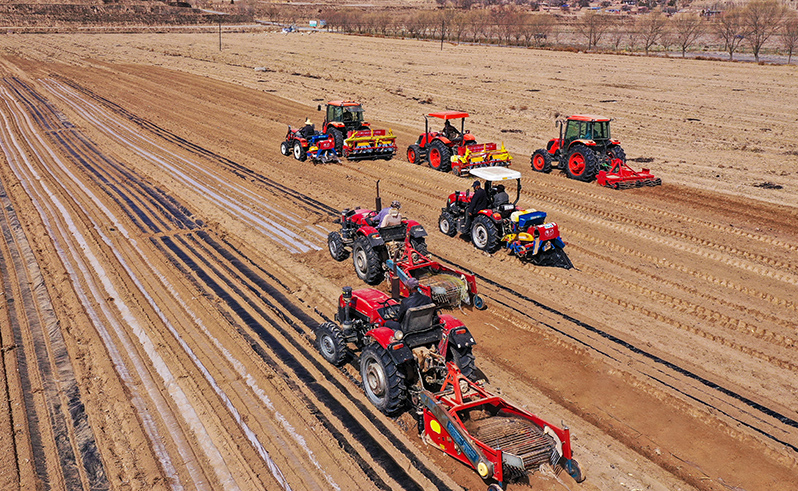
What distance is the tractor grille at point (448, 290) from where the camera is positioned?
9.66m

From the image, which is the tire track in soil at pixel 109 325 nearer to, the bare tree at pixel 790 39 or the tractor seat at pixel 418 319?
the tractor seat at pixel 418 319

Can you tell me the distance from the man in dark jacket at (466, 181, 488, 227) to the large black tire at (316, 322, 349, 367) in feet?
16.5

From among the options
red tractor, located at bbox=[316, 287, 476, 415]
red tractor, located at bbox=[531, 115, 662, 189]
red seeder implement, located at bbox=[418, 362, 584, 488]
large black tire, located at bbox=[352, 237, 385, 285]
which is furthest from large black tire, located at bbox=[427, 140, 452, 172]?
red seeder implement, located at bbox=[418, 362, 584, 488]

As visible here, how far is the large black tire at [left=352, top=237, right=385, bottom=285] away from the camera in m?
10.6

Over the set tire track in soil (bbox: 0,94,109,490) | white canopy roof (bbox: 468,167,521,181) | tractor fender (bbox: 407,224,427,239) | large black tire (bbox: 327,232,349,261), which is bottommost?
tire track in soil (bbox: 0,94,109,490)

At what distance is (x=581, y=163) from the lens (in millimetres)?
16750

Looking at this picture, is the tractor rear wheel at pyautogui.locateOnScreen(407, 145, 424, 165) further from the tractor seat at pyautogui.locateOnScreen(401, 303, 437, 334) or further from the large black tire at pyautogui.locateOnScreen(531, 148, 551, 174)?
the tractor seat at pyautogui.locateOnScreen(401, 303, 437, 334)

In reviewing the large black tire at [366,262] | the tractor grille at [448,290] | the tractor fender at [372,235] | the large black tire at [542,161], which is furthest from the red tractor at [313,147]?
the tractor grille at [448,290]

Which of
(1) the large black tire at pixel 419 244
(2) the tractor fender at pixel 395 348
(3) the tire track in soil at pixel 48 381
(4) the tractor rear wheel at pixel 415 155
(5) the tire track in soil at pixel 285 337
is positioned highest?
(4) the tractor rear wheel at pixel 415 155

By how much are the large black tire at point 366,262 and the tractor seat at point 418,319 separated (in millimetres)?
3444

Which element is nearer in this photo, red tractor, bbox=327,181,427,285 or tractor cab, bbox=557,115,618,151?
red tractor, bbox=327,181,427,285

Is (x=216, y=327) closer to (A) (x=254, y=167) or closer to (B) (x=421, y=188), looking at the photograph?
(B) (x=421, y=188)

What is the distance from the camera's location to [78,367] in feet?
27.3

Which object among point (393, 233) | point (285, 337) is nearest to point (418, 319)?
point (285, 337)
